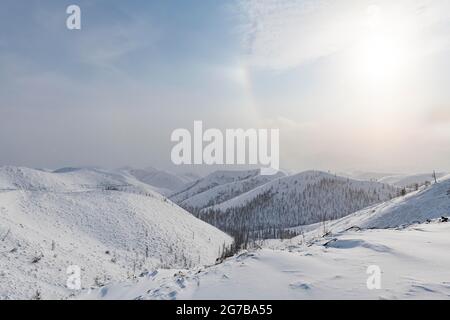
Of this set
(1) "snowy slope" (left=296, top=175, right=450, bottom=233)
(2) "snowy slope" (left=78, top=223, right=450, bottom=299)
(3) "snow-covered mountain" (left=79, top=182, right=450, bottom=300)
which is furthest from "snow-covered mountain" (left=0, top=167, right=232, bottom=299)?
(1) "snowy slope" (left=296, top=175, right=450, bottom=233)

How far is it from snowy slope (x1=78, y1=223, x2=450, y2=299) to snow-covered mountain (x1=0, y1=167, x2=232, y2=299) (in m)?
20.4

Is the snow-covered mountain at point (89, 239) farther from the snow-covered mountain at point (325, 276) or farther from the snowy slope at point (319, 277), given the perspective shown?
the snowy slope at point (319, 277)

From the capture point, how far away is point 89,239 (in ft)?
152

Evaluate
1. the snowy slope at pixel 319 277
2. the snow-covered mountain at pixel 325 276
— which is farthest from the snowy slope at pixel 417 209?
the snowy slope at pixel 319 277

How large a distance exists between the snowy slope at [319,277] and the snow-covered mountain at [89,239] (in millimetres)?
20420

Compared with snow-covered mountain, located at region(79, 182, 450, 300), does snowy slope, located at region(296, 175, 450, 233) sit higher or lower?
higher

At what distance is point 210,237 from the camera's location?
226 feet

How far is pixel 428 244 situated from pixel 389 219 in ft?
118

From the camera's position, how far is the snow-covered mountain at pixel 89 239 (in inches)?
1204

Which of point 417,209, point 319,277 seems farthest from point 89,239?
point 417,209

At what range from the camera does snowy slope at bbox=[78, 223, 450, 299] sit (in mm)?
9696

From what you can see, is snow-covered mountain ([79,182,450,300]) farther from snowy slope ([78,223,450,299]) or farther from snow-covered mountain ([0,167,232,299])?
snow-covered mountain ([0,167,232,299])
